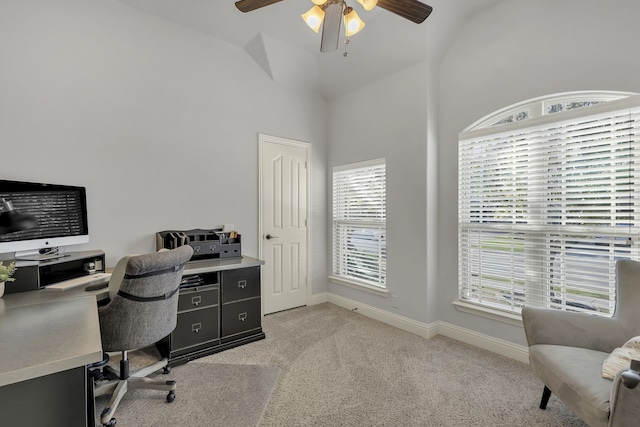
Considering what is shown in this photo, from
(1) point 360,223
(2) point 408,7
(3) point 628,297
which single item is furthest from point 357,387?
(2) point 408,7

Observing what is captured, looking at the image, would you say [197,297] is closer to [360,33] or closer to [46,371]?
[46,371]

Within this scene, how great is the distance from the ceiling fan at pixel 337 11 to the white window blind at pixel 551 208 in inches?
53.9

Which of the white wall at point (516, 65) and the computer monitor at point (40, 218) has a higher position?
the white wall at point (516, 65)

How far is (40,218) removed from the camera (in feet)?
7.18

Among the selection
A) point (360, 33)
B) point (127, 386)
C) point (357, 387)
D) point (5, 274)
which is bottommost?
point (357, 387)

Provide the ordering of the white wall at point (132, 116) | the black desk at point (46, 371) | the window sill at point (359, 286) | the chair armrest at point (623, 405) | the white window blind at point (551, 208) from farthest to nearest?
the window sill at point (359, 286) → the white wall at point (132, 116) → the white window blind at point (551, 208) → the chair armrest at point (623, 405) → the black desk at point (46, 371)

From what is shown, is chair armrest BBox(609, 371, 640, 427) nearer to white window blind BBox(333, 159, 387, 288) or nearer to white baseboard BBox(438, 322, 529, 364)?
white baseboard BBox(438, 322, 529, 364)

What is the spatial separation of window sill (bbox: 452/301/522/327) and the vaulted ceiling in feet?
7.94

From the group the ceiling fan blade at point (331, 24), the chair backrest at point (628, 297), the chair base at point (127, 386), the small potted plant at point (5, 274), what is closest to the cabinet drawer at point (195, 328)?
→ the chair base at point (127, 386)

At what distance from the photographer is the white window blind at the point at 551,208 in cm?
214

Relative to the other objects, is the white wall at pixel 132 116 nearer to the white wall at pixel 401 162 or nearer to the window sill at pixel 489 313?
the white wall at pixel 401 162

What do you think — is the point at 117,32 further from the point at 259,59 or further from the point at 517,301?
the point at 517,301

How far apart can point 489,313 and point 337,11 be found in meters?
2.69

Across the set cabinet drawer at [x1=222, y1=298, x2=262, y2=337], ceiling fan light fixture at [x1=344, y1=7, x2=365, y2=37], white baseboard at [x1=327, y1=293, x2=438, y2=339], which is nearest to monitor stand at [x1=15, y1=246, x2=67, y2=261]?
cabinet drawer at [x1=222, y1=298, x2=262, y2=337]
